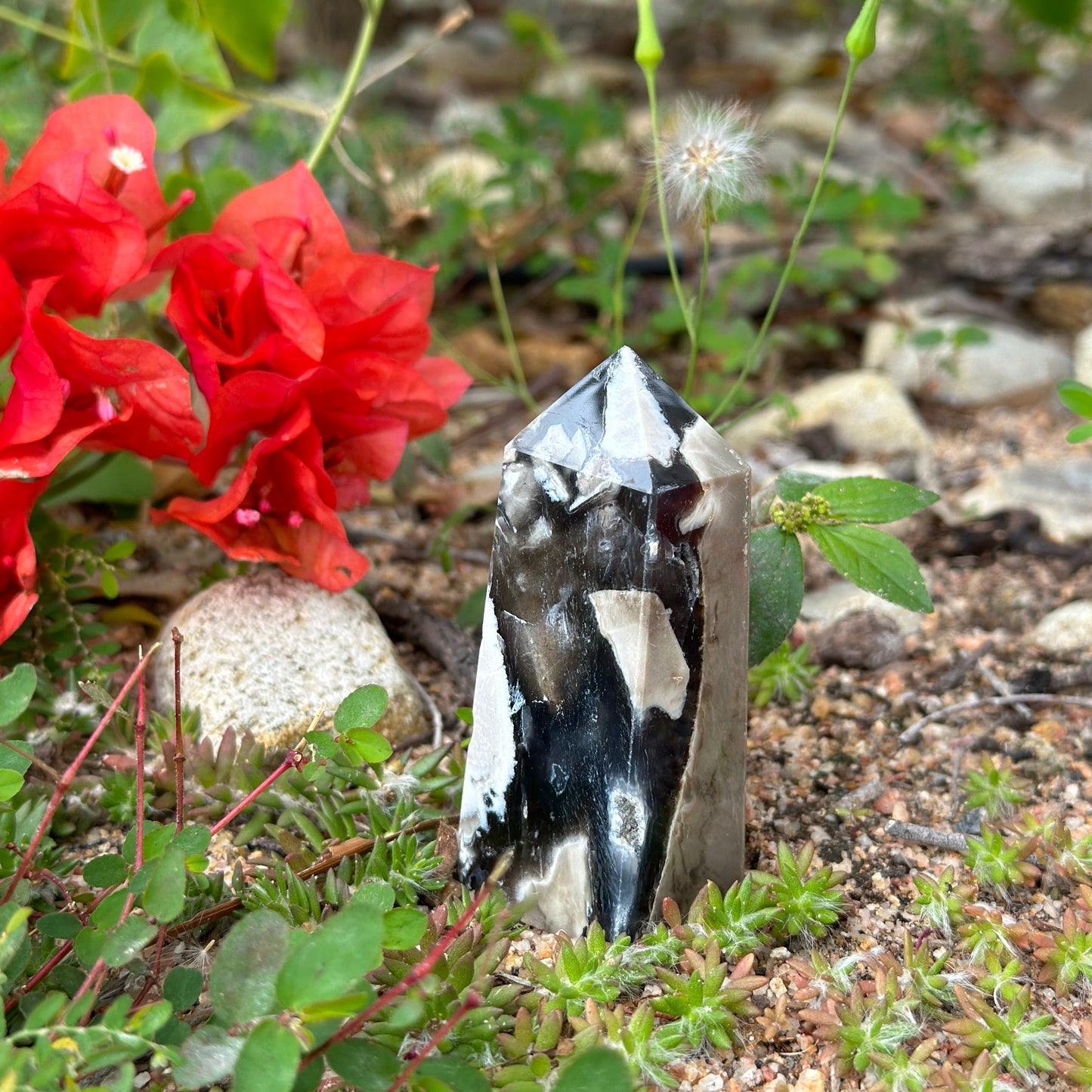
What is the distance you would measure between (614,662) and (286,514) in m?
0.57

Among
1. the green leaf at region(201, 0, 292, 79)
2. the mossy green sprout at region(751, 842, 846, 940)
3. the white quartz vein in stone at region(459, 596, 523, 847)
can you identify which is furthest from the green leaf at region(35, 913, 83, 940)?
the green leaf at region(201, 0, 292, 79)

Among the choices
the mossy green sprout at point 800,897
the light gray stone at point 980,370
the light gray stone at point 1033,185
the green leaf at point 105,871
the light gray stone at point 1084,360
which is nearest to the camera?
the green leaf at point 105,871

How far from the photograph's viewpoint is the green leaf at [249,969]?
34.7 inches

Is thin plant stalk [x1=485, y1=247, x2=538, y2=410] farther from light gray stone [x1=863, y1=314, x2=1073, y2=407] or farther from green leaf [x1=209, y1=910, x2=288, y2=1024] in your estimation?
green leaf [x1=209, y1=910, x2=288, y2=1024]

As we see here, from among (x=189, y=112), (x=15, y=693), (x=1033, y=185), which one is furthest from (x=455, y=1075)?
(x=1033, y=185)

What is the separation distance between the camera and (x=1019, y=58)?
157 inches

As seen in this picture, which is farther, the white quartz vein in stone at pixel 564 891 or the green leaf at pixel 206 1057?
the white quartz vein in stone at pixel 564 891

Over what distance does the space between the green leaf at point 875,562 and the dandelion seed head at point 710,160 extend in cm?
41

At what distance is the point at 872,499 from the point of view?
50.8 inches

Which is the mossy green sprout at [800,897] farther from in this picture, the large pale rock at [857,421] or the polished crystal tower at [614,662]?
the large pale rock at [857,421]

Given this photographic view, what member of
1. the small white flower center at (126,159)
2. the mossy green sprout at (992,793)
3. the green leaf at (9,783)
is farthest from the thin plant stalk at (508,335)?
the green leaf at (9,783)

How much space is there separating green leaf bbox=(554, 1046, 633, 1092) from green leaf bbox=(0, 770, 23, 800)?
0.55m

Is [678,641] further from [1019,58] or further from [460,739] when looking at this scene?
[1019,58]

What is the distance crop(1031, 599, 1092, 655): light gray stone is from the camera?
5.48 feet
